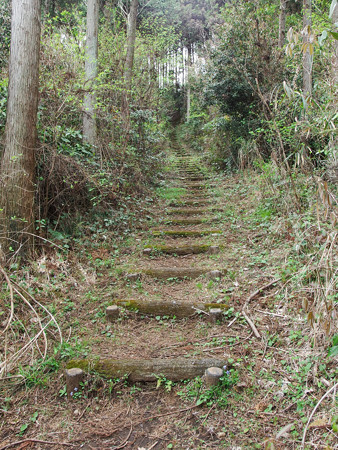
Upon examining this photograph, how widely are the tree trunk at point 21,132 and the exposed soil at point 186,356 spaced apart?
1.86ft

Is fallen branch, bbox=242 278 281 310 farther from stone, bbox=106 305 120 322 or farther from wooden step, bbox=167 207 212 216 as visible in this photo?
wooden step, bbox=167 207 212 216

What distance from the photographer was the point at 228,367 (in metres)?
2.34

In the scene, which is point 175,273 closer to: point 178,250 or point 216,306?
point 178,250

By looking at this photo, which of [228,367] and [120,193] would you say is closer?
[228,367]

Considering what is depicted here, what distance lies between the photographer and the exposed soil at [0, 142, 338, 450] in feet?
6.26

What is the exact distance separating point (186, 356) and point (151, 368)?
33 cm

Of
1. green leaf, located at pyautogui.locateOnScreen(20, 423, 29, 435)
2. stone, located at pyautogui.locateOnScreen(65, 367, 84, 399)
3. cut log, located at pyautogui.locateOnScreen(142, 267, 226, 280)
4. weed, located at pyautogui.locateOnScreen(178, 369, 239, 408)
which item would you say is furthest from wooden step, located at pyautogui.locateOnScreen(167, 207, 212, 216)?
green leaf, located at pyautogui.locateOnScreen(20, 423, 29, 435)

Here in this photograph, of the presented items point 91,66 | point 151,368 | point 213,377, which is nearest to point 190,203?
point 91,66

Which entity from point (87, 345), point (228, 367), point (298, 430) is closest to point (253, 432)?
point (298, 430)

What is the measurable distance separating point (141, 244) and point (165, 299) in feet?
5.37

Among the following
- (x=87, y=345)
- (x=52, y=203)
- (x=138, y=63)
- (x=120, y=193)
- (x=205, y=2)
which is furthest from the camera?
(x=205, y=2)

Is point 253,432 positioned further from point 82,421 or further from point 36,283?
point 36,283

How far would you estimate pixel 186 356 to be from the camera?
2.54m

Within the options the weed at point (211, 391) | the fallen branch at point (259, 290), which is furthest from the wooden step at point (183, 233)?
the weed at point (211, 391)
